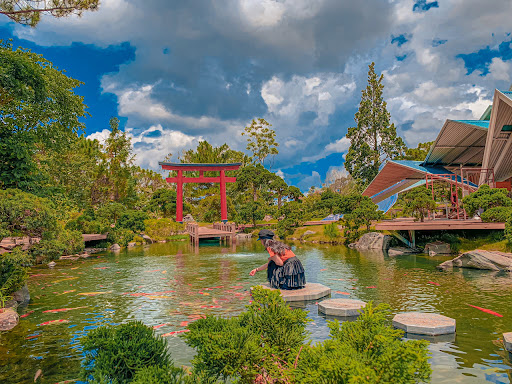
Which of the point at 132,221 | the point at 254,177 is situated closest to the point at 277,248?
the point at 132,221

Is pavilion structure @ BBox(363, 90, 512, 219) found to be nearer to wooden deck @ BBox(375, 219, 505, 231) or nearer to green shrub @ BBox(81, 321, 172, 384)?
wooden deck @ BBox(375, 219, 505, 231)

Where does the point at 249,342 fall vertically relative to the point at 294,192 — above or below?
below

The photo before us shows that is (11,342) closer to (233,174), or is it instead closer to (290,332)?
(290,332)

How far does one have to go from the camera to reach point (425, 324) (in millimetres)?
5328

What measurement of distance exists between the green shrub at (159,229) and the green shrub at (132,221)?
3.14 feet

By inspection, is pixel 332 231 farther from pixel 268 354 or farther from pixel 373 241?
pixel 268 354

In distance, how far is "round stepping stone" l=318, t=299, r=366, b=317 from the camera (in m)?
6.10

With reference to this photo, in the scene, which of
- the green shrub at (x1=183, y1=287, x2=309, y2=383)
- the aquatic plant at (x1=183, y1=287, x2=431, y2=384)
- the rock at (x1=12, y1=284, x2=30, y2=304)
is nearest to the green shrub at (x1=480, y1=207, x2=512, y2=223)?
the aquatic plant at (x1=183, y1=287, x2=431, y2=384)

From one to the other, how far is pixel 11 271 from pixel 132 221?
20.9m

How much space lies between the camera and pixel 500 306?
6918mm

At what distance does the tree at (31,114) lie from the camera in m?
8.45

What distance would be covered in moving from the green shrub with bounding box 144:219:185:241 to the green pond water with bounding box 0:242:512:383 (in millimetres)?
13896

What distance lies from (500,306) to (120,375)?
741cm

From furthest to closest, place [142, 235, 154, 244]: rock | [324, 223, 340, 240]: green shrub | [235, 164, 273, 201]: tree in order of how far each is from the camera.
→ 1. [235, 164, 273, 201]: tree
2. [142, 235, 154, 244]: rock
3. [324, 223, 340, 240]: green shrub
